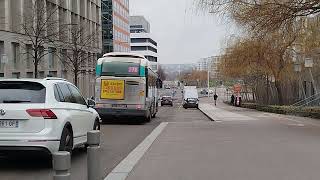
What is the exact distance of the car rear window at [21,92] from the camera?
32.3 feet

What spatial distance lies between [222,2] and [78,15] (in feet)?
157

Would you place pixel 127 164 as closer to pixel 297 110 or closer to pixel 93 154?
pixel 93 154

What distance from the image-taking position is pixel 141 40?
173m

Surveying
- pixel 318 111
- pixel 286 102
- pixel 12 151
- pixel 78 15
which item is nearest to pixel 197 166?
pixel 12 151

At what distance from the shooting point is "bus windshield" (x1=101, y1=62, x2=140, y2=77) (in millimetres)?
25031

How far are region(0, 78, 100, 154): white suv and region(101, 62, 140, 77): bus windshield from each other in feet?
46.8

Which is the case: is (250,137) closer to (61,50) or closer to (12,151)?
(12,151)

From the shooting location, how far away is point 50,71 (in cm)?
5481

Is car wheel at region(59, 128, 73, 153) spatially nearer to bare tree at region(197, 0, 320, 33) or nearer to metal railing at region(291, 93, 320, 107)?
bare tree at region(197, 0, 320, 33)

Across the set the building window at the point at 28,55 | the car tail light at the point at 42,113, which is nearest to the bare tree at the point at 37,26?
the building window at the point at 28,55

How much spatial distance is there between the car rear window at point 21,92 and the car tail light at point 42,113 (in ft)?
0.87

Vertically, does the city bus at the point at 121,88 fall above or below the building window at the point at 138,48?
below

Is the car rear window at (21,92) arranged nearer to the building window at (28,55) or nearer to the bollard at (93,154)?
the bollard at (93,154)

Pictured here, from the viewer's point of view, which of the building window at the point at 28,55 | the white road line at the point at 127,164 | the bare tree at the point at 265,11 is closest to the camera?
the white road line at the point at 127,164
